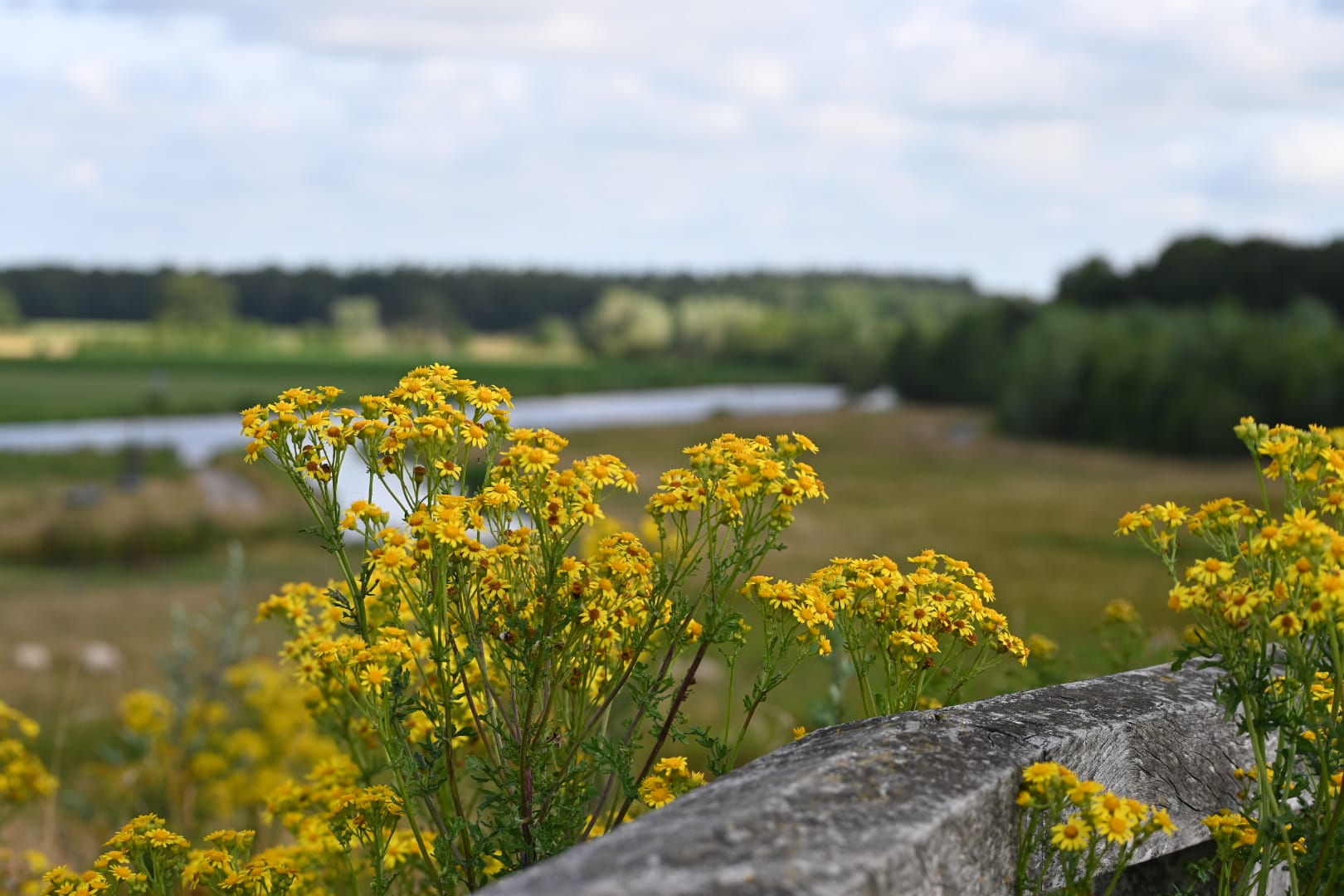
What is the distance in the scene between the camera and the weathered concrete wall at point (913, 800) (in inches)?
77.9

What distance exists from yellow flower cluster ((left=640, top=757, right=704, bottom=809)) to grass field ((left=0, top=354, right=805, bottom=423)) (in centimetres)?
6860

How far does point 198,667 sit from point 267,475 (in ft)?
116

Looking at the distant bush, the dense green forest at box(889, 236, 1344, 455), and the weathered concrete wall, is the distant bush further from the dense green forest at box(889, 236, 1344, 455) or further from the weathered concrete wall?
the weathered concrete wall

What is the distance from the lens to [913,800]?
2.33m

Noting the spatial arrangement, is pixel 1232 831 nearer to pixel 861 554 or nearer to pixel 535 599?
pixel 535 599

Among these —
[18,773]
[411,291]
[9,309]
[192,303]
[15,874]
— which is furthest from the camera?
[411,291]

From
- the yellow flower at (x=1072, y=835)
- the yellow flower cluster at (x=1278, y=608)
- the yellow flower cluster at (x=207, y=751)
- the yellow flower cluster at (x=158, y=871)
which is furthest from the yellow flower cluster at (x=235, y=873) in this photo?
the yellow flower cluster at (x=207, y=751)

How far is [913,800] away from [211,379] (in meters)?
105

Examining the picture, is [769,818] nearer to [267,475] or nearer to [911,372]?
[267,475]

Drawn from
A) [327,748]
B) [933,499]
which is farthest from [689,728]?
[933,499]

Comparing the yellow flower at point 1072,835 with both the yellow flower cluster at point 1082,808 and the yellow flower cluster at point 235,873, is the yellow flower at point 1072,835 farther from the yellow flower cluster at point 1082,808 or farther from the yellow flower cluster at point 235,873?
the yellow flower cluster at point 235,873

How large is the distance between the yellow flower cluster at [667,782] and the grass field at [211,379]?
68.6m

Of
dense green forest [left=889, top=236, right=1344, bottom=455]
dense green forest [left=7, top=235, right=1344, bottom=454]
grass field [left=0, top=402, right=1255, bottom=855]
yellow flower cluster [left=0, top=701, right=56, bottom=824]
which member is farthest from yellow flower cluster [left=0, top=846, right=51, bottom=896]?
dense green forest [left=7, top=235, right=1344, bottom=454]

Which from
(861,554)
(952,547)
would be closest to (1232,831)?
(861,554)
